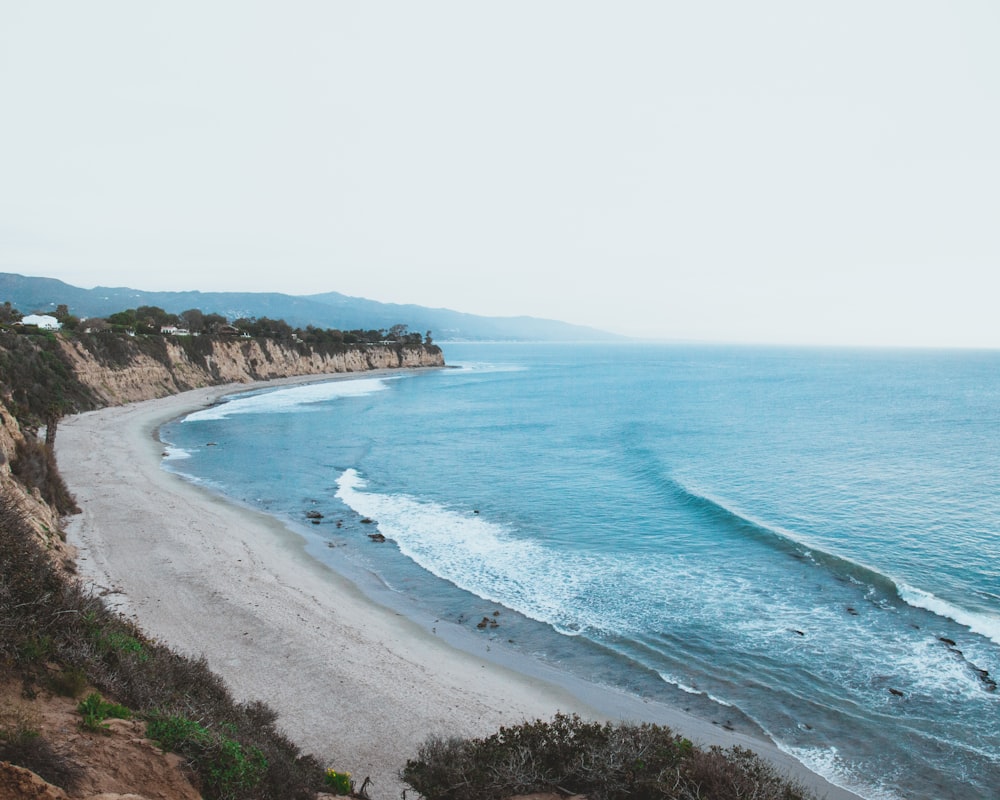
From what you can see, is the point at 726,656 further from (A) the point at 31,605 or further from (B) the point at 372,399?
(B) the point at 372,399

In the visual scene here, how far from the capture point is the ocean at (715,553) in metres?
14.0

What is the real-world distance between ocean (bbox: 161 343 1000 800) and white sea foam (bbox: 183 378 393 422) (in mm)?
9474

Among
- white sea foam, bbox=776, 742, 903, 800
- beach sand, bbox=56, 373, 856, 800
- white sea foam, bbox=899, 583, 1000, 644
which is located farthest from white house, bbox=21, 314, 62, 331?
white sea foam, bbox=899, 583, 1000, 644

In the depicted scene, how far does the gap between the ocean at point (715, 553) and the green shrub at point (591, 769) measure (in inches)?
203

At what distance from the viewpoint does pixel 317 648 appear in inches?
624

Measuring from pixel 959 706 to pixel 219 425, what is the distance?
55468mm

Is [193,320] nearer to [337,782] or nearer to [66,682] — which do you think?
[66,682]

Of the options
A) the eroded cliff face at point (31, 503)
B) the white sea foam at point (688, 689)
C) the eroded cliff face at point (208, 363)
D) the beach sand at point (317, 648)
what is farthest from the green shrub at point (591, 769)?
the eroded cliff face at point (208, 363)

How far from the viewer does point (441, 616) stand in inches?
744

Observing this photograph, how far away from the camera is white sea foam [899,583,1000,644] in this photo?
17281 mm

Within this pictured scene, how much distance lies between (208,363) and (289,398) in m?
17.4

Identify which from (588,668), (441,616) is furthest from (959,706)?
(441,616)

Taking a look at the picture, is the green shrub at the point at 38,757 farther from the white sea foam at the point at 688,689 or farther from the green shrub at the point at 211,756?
the white sea foam at the point at 688,689

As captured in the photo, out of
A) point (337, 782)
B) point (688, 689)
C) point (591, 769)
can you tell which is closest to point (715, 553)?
point (688, 689)
